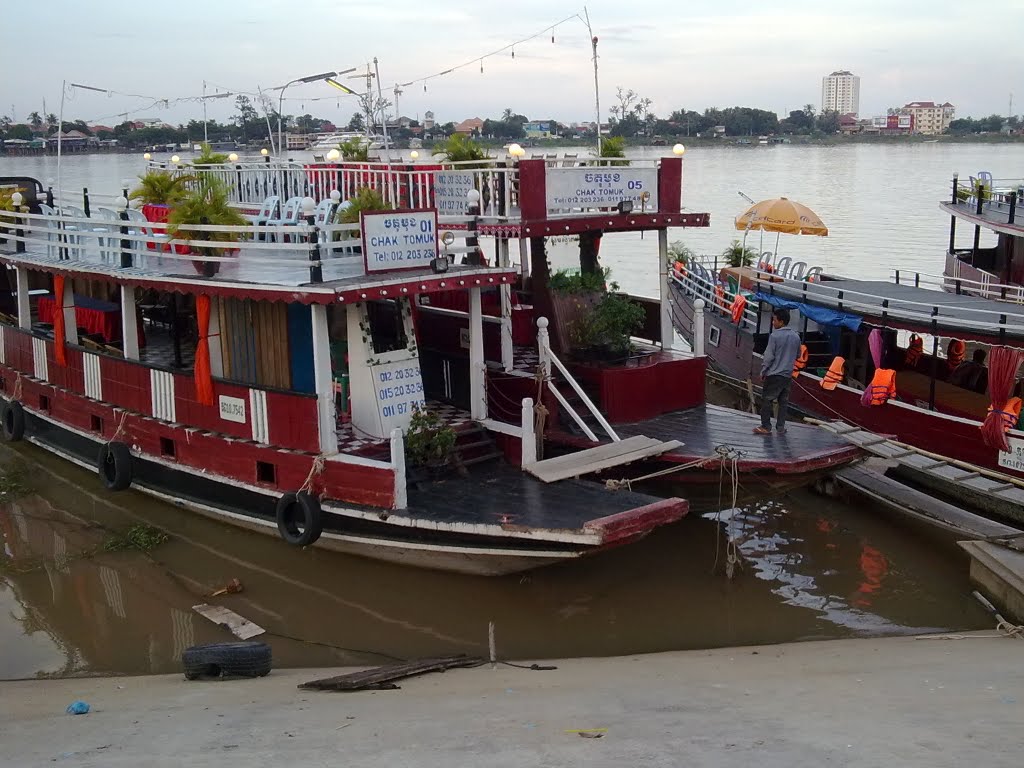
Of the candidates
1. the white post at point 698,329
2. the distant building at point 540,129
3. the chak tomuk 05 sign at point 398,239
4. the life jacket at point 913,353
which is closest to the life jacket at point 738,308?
the life jacket at point 913,353

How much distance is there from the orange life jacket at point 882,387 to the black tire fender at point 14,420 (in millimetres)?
11605

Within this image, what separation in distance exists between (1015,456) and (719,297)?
7.02m

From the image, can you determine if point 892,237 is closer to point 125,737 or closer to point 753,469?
point 753,469

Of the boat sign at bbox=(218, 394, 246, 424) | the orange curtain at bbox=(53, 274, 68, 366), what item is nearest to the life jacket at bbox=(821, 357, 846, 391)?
the boat sign at bbox=(218, 394, 246, 424)

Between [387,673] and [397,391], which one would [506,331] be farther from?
[387,673]

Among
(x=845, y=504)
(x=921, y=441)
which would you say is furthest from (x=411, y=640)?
(x=921, y=441)

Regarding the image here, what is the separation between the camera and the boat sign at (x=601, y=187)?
11.7m

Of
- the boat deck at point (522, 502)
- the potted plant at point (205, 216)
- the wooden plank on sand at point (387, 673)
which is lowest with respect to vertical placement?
the wooden plank on sand at point (387, 673)

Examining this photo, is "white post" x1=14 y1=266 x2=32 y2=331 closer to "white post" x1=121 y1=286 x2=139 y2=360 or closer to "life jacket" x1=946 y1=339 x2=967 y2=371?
"white post" x1=121 y1=286 x2=139 y2=360

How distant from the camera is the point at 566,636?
9312mm

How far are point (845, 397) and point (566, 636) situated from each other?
21.3ft

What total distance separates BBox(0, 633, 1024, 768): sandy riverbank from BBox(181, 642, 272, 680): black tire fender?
15 centimetres

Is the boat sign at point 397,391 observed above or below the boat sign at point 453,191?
below

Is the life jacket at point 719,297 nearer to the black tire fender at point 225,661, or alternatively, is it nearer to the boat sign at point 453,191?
the boat sign at point 453,191
